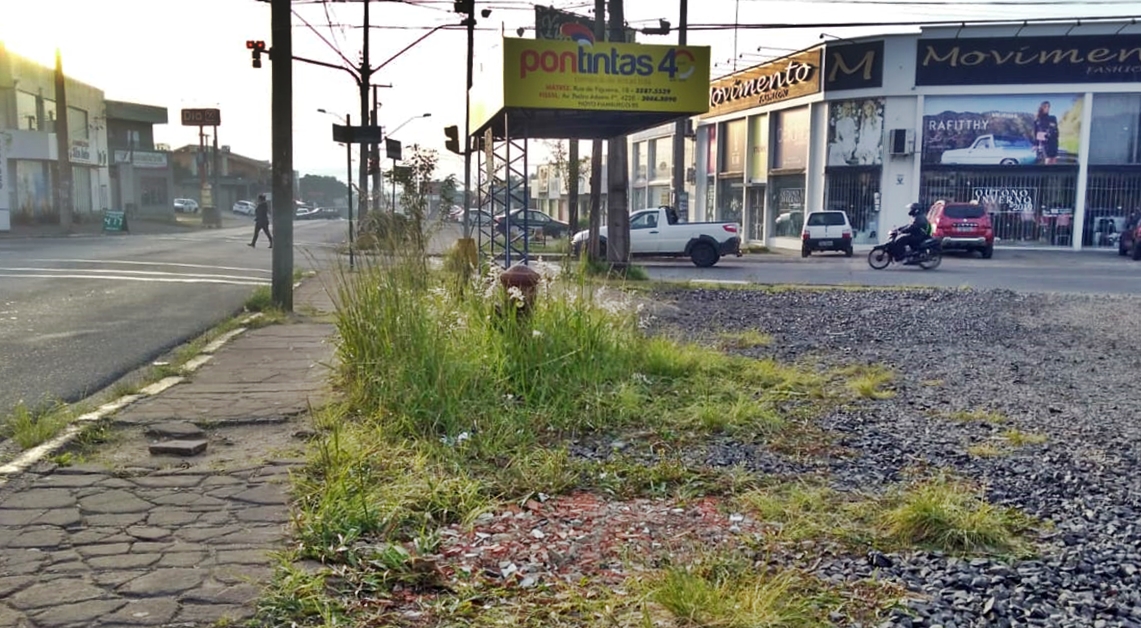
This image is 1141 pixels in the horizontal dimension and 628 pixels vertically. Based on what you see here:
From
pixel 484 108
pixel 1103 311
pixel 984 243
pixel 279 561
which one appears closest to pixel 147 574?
pixel 279 561

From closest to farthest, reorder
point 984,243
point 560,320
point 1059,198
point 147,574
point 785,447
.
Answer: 1. point 147,574
2. point 785,447
3. point 560,320
4. point 984,243
5. point 1059,198

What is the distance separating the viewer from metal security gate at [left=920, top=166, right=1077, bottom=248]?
32.6 metres

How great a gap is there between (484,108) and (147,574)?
1045cm

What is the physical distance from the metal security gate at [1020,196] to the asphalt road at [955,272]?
3.73m

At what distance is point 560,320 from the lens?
22.8 ft

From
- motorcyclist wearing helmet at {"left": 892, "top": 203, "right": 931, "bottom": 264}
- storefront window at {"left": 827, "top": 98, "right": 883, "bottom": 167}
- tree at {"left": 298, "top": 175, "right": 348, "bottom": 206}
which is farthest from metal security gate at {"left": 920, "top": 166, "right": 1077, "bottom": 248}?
tree at {"left": 298, "top": 175, "right": 348, "bottom": 206}

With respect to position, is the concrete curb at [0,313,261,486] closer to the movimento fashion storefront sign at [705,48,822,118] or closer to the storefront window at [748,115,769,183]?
the movimento fashion storefront sign at [705,48,822,118]

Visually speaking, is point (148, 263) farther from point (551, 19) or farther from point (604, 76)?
point (604, 76)

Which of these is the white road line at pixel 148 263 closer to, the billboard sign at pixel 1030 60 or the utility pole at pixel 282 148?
the utility pole at pixel 282 148

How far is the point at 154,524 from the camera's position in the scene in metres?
4.11

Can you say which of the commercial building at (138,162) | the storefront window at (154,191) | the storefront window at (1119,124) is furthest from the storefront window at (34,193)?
the storefront window at (1119,124)

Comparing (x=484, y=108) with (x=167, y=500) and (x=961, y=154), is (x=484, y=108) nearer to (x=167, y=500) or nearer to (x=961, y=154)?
(x=167, y=500)

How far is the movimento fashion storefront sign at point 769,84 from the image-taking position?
34.8 m

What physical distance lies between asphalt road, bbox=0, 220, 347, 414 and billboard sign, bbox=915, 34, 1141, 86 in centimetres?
2333
